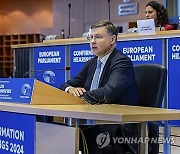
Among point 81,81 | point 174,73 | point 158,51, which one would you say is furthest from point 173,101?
point 81,81

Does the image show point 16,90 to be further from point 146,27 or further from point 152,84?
point 146,27

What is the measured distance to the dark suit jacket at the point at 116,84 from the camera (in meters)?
1.98

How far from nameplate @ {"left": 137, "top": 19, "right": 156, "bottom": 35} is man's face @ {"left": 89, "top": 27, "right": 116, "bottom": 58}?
5.65 ft

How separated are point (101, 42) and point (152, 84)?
422 mm

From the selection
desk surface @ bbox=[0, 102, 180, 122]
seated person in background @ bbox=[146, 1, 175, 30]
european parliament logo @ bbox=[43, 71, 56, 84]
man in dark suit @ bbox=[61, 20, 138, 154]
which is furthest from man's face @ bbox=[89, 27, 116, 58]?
european parliament logo @ bbox=[43, 71, 56, 84]

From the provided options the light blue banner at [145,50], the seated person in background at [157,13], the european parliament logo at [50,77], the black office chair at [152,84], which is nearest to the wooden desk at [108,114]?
the black office chair at [152,84]

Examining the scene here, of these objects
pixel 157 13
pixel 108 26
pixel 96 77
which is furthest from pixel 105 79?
pixel 157 13

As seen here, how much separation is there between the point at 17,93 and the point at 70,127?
17.5 inches

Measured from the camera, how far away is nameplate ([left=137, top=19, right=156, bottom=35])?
Answer: 3963mm

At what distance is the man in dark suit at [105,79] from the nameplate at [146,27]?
65.9 inches

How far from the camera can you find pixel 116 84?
2.00 metres

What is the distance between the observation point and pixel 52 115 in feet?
4.71

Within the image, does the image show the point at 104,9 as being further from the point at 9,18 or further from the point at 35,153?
the point at 35,153

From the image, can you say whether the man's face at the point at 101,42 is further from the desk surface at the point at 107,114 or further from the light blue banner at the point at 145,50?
the light blue banner at the point at 145,50
